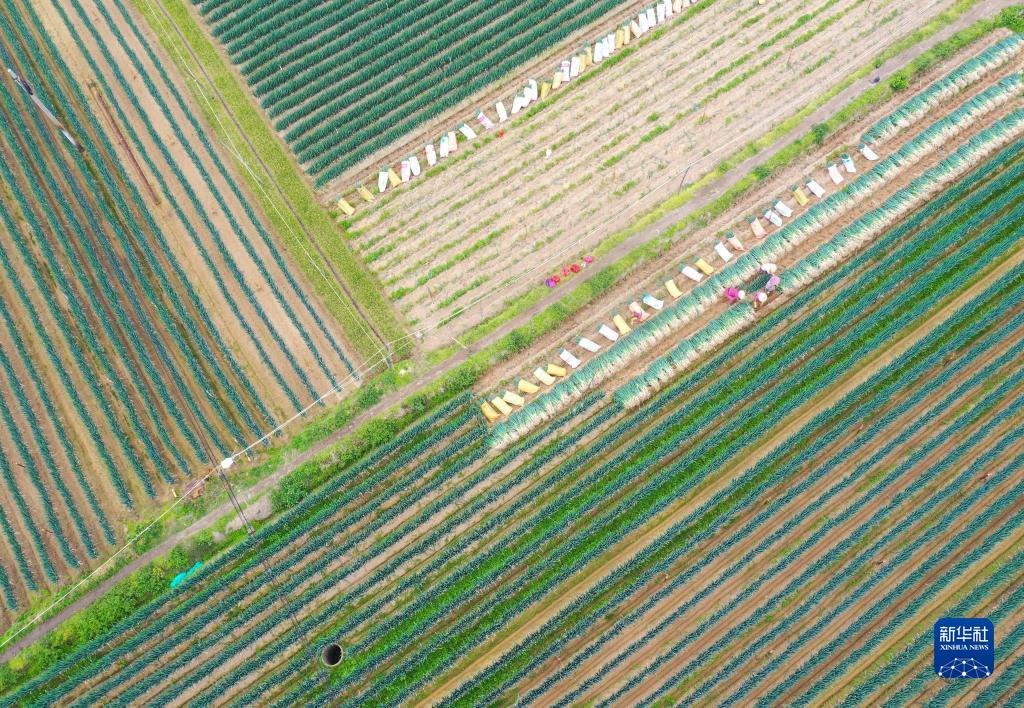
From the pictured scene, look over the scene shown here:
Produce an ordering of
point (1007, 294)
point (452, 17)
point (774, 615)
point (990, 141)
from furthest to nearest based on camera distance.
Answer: point (452, 17) < point (990, 141) < point (1007, 294) < point (774, 615)

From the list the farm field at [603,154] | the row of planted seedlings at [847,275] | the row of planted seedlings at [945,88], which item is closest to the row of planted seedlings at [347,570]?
the farm field at [603,154]

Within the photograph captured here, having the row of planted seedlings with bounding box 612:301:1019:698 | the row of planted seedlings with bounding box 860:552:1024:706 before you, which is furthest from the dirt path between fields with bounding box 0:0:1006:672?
the row of planted seedlings with bounding box 860:552:1024:706

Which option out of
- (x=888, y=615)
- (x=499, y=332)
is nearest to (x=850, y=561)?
(x=888, y=615)

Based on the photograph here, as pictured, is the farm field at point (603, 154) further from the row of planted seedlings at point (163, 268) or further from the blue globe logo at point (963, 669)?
the blue globe logo at point (963, 669)

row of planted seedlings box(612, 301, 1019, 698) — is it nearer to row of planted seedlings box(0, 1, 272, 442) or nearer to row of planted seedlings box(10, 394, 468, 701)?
row of planted seedlings box(10, 394, 468, 701)

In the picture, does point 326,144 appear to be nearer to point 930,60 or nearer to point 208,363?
point 208,363

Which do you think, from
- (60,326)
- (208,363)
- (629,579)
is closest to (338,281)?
(208,363)
